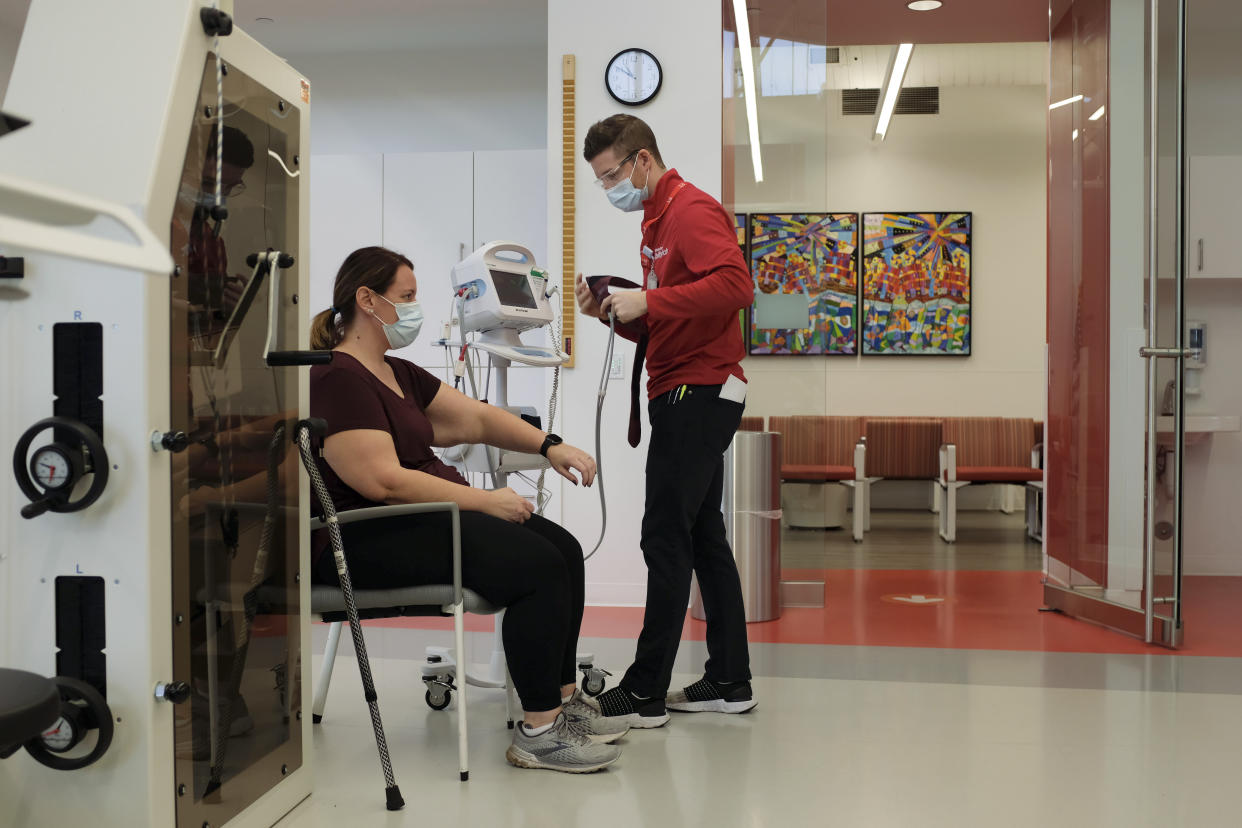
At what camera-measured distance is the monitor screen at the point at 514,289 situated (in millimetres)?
2922

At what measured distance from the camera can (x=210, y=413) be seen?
5.80ft

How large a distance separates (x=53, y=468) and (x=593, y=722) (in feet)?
4.53

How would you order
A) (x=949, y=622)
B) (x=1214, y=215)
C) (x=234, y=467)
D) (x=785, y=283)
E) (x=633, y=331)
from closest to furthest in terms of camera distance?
1. (x=234, y=467)
2. (x=633, y=331)
3. (x=949, y=622)
4. (x=785, y=283)
5. (x=1214, y=215)

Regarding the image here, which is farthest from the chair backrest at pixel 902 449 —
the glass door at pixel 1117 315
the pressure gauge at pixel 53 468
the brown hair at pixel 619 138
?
the pressure gauge at pixel 53 468

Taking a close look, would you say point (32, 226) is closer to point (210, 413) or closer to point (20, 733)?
point (20, 733)

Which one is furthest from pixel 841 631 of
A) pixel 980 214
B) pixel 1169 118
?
pixel 980 214

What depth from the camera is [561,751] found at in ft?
7.54

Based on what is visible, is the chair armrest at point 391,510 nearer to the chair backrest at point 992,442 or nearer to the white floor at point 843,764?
the white floor at point 843,764

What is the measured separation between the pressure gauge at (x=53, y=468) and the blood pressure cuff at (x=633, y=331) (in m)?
1.36

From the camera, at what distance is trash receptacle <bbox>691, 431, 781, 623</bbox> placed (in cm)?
411

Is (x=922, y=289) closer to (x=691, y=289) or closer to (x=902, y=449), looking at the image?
(x=902, y=449)

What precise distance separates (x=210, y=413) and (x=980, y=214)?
730 centimetres

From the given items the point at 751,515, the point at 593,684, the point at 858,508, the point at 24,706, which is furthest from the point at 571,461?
the point at 858,508

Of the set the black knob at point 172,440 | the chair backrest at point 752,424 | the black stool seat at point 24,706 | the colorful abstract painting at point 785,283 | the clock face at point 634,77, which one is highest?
the clock face at point 634,77
